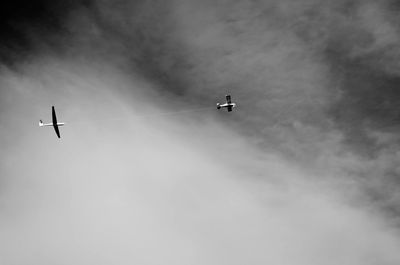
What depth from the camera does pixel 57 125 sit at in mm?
131625

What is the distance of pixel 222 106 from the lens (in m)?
119

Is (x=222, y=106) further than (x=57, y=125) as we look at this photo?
No

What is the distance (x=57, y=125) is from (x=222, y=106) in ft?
230
